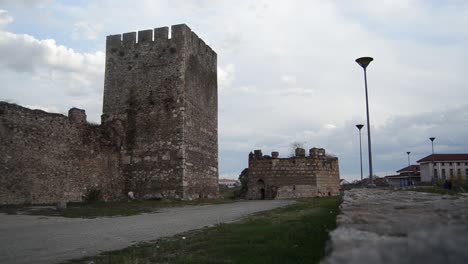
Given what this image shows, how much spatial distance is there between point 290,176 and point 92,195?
612 inches

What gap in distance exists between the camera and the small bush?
62.0ft

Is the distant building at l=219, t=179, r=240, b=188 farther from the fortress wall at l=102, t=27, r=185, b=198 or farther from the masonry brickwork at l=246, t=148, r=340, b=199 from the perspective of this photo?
the fortress wall at l=102, t=27, r=185, b=198

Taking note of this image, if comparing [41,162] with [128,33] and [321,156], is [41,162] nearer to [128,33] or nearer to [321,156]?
[128,33]

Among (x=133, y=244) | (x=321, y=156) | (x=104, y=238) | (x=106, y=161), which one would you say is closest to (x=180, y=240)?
(x=133, y=244)

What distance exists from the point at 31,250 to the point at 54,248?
0.34 meters

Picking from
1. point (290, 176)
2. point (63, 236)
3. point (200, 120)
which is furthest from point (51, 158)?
point (290, 176)

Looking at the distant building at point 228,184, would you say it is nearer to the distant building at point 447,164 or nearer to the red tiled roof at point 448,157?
the distant building at point 447,164

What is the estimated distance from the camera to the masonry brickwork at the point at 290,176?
99.8 ft

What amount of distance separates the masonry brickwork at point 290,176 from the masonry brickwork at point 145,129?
684 cm

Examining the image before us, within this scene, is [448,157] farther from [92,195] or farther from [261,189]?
[92,195]

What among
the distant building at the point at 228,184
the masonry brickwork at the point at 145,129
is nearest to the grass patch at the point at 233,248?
the masonry brickwork at the point at 145,129

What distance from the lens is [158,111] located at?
21938 millimetres

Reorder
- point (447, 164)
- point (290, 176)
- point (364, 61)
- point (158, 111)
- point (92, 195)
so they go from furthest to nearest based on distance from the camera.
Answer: point (447, 164)
point (290, 176)
point (158, 111)
point (92, 195)
point (364, 61)

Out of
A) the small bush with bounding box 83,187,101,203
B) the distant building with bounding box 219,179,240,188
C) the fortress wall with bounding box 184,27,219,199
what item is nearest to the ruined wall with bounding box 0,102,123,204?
the small bush with bounding box 83,187,101,203
